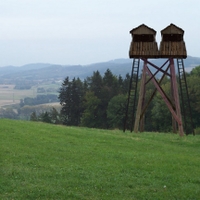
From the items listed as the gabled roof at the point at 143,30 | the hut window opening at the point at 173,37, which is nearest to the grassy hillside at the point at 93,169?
the hut window opening at the point at 173,37

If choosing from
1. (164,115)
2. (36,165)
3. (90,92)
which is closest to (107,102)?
(90,92)

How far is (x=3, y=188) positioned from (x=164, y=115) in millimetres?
41125

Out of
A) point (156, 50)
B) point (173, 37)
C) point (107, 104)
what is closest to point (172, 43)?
point (173, 37)

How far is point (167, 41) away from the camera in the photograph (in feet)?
74.5

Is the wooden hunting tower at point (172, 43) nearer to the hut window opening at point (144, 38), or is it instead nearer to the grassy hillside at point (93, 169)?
the hut window opening at point (144, 38)

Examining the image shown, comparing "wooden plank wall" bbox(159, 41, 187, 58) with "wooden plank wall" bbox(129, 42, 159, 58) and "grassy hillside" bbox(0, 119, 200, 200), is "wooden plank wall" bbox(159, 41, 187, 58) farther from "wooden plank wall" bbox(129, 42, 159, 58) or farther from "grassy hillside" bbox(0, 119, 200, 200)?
"grassy hillside" bbox(0, 119, 200, 200)

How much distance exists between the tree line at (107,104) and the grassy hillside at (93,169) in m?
32.2

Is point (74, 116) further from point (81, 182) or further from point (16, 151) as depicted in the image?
point (81, 182)

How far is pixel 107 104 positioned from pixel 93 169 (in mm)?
46435

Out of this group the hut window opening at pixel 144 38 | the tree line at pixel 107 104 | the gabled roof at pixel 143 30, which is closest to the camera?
the gabled roof at pixel 143 30

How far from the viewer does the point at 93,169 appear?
38.3ft

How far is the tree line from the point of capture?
49.3m

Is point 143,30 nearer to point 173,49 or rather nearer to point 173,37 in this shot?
point 173,37

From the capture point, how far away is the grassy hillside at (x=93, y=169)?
9.48 m
